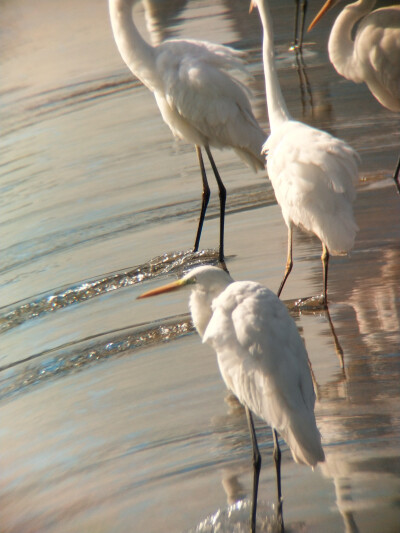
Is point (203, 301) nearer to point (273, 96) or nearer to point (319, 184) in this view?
point (319, 184)

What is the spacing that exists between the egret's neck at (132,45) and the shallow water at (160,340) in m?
1.41

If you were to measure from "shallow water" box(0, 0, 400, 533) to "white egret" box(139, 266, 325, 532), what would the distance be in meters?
0.36

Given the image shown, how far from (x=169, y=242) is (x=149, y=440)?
3291mm

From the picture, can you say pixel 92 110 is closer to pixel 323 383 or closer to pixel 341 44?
pixel 341 44

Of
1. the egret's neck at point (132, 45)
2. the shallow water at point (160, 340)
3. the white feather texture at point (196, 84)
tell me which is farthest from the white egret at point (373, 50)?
the egret's neck at point (132, 45)

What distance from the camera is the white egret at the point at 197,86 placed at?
7172 millimetres

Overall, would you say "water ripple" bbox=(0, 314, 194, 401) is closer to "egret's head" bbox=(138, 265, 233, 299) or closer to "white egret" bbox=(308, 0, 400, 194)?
"egret's head" bbox=(138, 265, 233, 299)

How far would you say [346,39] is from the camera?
28.7 ft

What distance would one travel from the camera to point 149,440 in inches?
172

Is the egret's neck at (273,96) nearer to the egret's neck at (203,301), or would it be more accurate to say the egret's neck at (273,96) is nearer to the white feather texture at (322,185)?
the white feather texture at (322,185)

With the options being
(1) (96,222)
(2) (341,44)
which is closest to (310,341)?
(1) (96,222)

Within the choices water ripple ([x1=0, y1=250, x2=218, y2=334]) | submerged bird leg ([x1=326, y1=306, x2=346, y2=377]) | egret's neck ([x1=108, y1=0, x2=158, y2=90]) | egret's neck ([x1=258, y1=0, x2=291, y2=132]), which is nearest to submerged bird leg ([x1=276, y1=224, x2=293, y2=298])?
submerged bird leg ([x1=326, y1=306, x2=346, y2=377])

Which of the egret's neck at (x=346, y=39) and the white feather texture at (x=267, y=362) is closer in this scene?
the white feather texture at (x=267, y=362)

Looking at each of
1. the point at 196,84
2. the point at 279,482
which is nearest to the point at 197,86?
the point at 196,84
